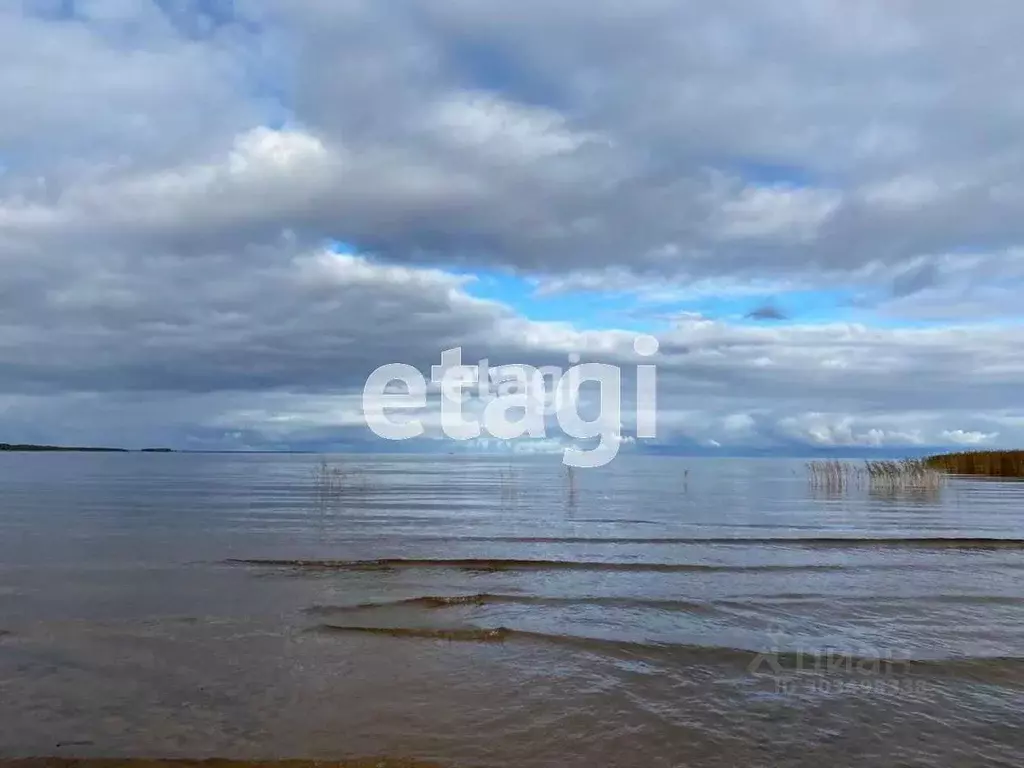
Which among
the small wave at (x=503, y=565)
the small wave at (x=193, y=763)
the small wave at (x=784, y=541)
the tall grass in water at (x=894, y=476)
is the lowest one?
the small wave at (x=193, y=763)

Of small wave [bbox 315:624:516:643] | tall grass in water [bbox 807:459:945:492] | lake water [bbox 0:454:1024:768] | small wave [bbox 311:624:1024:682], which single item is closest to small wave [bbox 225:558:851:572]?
lake water [bbox 0:454:1024:768]

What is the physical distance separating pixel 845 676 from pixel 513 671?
17.9ft

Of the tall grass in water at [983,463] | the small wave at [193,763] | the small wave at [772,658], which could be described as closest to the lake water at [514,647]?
the small wave at [772,658]

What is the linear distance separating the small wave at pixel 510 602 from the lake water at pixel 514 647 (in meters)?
0.12

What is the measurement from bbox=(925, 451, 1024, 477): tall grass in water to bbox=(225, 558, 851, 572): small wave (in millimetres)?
88761

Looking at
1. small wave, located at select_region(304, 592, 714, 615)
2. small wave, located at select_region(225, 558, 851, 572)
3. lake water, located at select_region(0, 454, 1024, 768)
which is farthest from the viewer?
small wave, located at select_region(225, 558, 851, 572)

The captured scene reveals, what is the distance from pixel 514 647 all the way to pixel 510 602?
165 inches

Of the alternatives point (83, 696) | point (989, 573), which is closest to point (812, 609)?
point (989, 573)

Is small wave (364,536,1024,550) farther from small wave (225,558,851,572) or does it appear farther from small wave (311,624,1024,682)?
small wave (311,624,1024,682)

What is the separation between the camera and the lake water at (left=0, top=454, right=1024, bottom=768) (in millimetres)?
9617

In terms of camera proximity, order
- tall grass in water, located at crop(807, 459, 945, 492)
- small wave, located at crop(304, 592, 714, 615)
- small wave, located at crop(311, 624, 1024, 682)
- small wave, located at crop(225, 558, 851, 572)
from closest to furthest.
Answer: small wave, located at crop(311, 624, 1024, 682), small wave, located at crop(304, 592, 714, 615), small wave, located at crop(225, 558, 851, 572), tall grass in water, located at crop(807, 459, 945, 492)

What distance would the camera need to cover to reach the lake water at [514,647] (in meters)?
9.62

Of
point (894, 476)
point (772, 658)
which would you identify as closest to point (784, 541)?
point (772, 658)

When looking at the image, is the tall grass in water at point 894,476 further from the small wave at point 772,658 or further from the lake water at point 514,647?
the small wave at point 772,658
